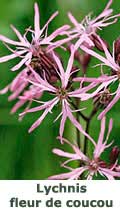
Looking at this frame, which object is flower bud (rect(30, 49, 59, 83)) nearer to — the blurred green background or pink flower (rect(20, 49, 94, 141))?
pink flower (rect(20, 49, 94, 141))

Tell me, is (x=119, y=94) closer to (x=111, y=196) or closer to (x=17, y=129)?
(x=111, y=196)

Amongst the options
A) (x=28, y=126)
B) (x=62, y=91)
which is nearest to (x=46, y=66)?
(x=62, y=91)

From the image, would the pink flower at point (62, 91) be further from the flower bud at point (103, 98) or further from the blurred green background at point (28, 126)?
the blurred green background at point (28, 126)

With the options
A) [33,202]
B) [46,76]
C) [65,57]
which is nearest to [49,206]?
[33,202]

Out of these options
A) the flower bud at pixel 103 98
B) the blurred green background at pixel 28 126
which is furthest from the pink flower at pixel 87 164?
Result: the blurred green background at pixel 28 126

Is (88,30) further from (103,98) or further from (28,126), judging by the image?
(28,126)

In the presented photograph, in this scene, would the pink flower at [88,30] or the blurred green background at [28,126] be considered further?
the blurred green background at [28,126]

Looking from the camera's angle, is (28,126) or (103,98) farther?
(28,126)

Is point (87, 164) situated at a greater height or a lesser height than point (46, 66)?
lesser
